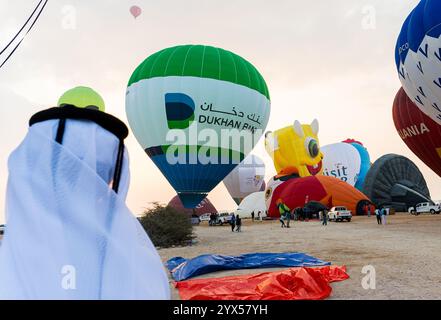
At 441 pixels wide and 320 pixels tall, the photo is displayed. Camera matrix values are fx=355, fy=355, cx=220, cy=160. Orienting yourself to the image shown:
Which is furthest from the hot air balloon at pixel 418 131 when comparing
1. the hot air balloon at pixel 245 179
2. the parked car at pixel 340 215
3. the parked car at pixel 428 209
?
the hot air balloon at pixel 245 179

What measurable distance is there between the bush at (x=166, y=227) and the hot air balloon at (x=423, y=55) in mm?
14524

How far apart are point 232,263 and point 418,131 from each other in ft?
81.8

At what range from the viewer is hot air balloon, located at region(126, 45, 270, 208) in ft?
84.4

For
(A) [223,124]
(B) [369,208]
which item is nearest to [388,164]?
(B) [369,208]

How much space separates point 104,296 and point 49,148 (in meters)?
0.78

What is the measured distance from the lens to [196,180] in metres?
27.6

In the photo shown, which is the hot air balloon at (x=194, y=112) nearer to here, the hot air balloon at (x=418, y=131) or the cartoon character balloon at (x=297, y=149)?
the cartoon character balloon at (x=297, y=149)

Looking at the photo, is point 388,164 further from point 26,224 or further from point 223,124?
point 26,224

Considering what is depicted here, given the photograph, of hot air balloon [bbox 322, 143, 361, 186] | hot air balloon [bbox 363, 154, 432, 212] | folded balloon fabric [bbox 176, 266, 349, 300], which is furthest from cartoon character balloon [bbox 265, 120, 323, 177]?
folded balloon fabric [bbox 176, 266, 349, 300]

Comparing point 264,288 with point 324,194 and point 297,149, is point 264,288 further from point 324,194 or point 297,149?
point 297,149

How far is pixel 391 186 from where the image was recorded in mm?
41312

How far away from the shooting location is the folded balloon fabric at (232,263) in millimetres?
8602

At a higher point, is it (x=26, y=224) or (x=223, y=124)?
(x=223, y=124)
